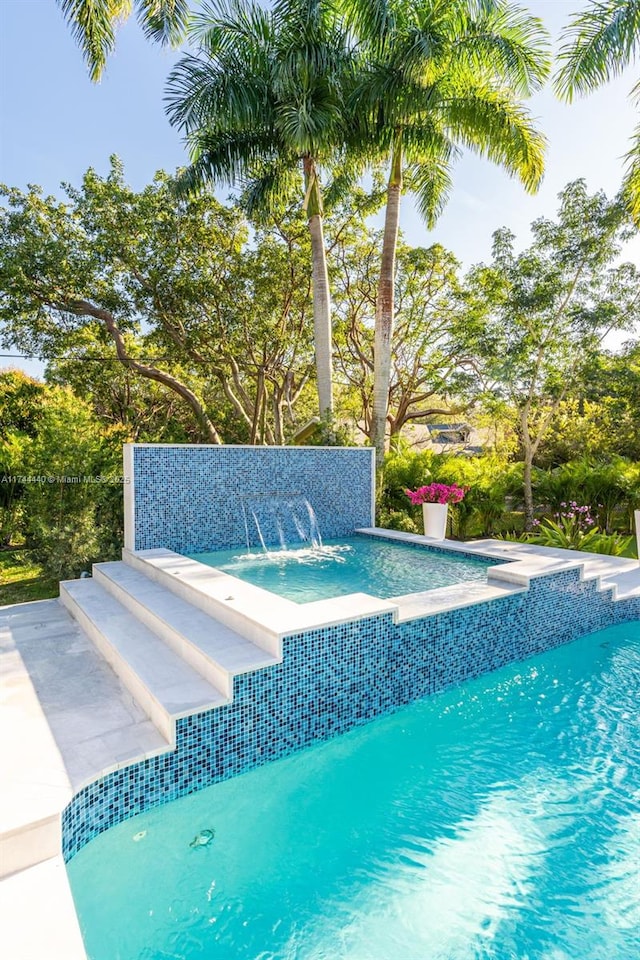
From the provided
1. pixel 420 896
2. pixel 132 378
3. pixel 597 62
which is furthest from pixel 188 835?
pixel 132 378

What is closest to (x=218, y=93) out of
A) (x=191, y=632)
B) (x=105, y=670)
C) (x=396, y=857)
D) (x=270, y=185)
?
(x=270, y=185)

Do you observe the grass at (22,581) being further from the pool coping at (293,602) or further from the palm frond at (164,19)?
the palm frond at (164,19)

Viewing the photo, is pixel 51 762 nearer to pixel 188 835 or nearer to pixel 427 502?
pixel 188 835

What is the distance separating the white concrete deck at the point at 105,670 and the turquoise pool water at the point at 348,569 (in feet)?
1.97

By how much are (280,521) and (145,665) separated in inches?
182

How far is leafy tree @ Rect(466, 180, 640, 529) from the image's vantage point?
34.8 feet

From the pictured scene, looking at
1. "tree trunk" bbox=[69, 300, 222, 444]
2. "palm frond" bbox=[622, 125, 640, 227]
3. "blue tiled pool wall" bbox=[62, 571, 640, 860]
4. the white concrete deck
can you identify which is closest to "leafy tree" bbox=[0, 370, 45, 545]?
"tree trunk" bbox=[69, 300, 222, 444]

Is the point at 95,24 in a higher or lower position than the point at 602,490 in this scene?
higher

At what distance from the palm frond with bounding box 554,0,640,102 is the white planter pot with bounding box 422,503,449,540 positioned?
7.35 m

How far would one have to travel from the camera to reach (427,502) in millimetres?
8469

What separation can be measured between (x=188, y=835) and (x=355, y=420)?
17432 millimetres

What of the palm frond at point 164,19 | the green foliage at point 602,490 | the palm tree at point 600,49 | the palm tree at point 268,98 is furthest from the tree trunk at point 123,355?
the palm tree at point 600,49

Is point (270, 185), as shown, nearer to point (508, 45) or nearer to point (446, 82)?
point (446, 82)

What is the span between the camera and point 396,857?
2566mm
